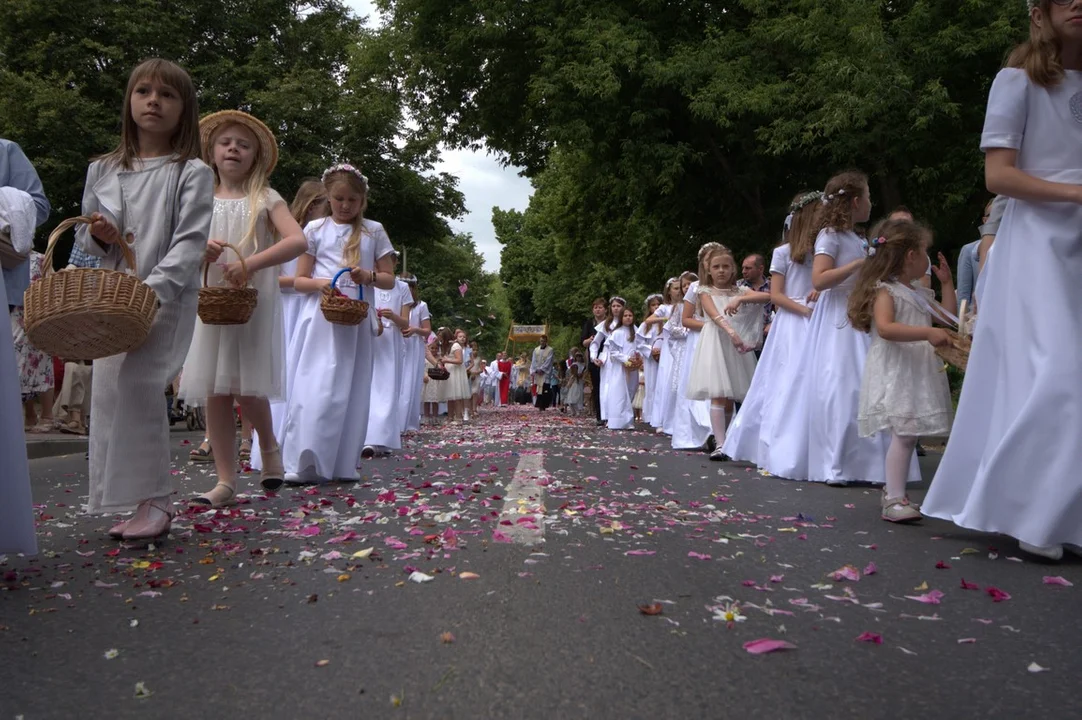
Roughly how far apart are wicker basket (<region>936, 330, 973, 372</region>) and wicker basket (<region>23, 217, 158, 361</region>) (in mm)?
3748

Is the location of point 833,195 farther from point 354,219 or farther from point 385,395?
point 385,395

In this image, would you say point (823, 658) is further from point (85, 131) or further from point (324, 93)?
point (324, 93)

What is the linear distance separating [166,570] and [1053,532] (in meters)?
3.48

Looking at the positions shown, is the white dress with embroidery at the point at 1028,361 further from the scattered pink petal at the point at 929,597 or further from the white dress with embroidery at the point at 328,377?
the white dress with embroidery at the point at 328,377

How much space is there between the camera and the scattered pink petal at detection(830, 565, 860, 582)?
4250 mm

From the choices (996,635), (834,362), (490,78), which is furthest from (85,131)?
(996,635)

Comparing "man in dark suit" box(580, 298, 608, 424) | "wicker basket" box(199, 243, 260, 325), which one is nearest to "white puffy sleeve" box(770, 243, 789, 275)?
"wicker basket" box(199, 243, 260, 325)

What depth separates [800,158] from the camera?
20391mm

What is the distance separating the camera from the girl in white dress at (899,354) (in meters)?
6.14

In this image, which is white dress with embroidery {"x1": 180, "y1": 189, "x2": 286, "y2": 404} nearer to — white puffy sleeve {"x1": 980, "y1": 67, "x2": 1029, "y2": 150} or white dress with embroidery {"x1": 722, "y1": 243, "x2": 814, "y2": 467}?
white puffy sleeve {"x1": 980, "y1": 67, "x2": 1029, "y2": 150}

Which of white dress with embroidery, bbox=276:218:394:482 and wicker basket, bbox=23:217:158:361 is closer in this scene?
wicker basket, bbox=23:217:158:361

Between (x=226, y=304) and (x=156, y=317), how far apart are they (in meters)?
0.81

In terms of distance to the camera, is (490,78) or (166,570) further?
(490,78)

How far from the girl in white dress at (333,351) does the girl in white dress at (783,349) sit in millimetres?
3134
